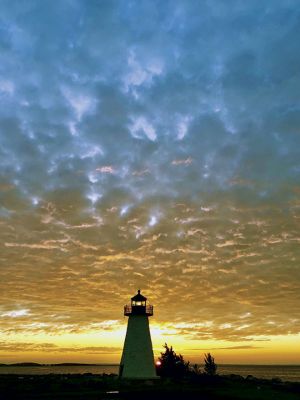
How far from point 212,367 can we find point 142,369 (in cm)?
2349

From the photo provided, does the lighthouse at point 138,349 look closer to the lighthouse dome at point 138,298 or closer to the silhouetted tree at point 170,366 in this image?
the lighthouse dome at point 138,298

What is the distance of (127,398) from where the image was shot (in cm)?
3281

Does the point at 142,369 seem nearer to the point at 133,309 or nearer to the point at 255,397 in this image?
the point at 133,309

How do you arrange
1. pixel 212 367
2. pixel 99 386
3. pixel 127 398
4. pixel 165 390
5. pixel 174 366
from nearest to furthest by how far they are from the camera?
1. pixel 127 398
2. pixel 165 390
3. pixel 99 386
4. pixel 174 366
5. pixel 212 367

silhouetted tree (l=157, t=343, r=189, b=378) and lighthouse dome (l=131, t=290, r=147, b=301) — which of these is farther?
silhouetted tree (l=157, t=343, r=189, b=378)

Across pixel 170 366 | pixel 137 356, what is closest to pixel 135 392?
pixel 137 356

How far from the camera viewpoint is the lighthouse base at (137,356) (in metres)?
47.0

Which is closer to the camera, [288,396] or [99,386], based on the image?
[288,396]

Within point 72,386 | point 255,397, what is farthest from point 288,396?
point 72,386

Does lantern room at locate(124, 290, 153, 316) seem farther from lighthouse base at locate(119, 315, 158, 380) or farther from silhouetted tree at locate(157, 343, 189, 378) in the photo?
silhouetted tree at locate(157, 343, 189, 378)

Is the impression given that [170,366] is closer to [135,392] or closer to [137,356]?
[137,356]

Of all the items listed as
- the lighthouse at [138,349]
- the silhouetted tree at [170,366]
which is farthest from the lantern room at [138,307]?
the silhouetted tree at [170,366]

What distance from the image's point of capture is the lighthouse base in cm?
4697

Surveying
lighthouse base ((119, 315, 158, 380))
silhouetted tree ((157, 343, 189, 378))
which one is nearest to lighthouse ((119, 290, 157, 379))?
lighthouse base ((119, 315, 158, 380))
